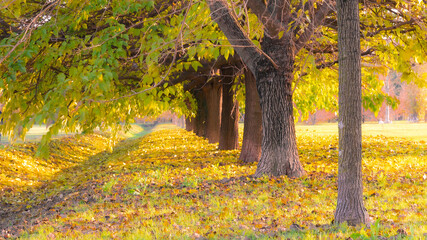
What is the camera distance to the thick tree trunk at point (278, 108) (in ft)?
28.2

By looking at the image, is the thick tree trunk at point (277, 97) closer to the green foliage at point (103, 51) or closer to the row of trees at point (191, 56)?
the row of trees at point (191, 56)

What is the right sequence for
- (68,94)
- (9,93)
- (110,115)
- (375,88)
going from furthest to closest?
(375,88) < (110,115) < (9,93) < (68,94)

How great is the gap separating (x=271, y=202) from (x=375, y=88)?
30.7ft

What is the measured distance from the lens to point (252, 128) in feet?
39.8

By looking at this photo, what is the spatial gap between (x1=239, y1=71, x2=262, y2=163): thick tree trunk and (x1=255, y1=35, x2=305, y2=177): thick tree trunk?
299 cm

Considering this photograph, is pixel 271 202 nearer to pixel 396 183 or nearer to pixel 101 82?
pixel 396 183

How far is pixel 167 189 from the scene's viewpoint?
7.96 meters

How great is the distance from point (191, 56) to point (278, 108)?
2439mm

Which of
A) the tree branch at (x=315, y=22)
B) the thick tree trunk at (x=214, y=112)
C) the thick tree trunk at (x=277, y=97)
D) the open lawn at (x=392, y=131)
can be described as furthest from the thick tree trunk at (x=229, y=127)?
the open lawn at (x=392, y=131)

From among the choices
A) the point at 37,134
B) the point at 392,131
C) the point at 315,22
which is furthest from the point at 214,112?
the point at 37,134

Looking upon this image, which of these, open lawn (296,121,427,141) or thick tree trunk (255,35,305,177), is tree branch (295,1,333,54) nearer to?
thick tree trunk (255,35,305,177)

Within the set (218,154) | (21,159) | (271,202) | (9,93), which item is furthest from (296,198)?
(21,159)

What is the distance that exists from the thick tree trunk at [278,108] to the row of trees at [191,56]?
0.02 m

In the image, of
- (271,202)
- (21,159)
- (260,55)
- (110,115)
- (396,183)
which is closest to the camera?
(271,202)
